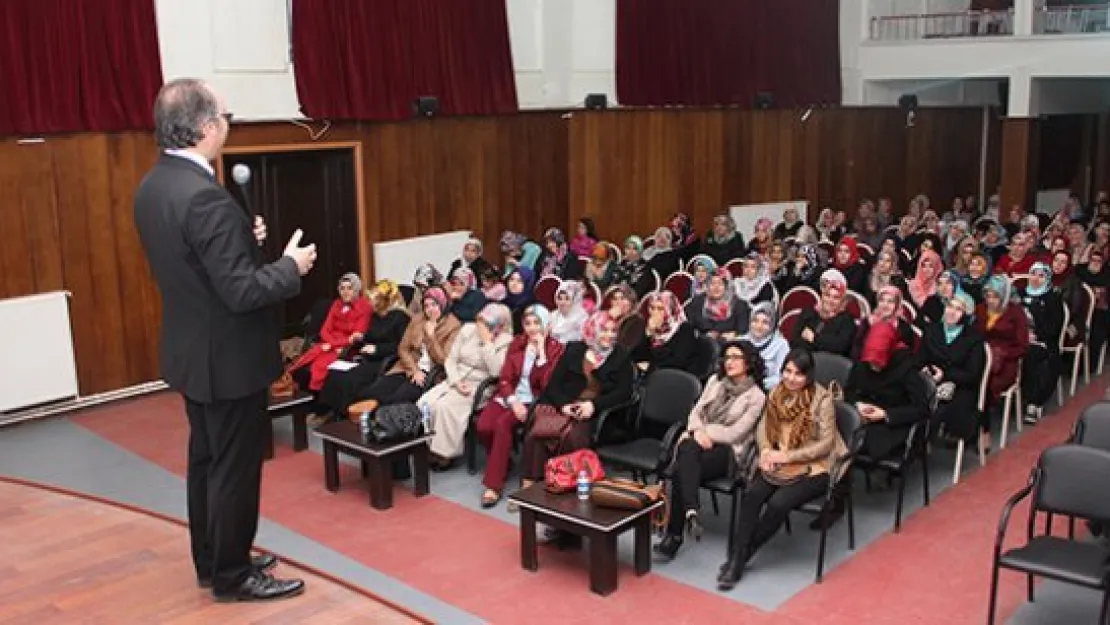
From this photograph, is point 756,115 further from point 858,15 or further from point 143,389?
point 143,389

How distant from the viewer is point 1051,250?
9.27 metres

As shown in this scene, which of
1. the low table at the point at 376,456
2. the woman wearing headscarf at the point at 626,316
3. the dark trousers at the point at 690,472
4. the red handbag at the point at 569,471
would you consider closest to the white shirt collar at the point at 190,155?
the red handbag at the point at 569,471

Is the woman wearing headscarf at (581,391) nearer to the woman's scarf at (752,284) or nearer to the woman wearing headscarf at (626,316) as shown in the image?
the woman wearing headscarf at (626,316)

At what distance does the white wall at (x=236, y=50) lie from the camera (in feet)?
29.4

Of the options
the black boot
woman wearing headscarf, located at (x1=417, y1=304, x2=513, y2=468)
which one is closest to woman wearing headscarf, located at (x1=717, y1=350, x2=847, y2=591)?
the black boot

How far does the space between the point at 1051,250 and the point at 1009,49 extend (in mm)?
6119

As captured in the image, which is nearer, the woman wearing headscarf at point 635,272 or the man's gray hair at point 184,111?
the man's gray hair at point 184,111

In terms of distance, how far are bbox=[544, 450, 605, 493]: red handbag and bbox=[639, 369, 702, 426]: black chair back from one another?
87cm

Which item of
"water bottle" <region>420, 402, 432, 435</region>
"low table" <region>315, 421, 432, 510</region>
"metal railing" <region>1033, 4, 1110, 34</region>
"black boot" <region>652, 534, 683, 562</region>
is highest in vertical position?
"metal railing" <region>1033, 4, 1110, 34</region>

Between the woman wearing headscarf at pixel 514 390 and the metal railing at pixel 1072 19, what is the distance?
10739mm

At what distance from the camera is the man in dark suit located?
3.16 metres

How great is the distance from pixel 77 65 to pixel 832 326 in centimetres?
599

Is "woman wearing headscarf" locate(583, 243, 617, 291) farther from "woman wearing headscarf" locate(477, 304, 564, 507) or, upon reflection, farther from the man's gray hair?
the man's gray hair

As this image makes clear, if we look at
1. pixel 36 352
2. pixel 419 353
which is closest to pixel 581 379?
pixel 419 353
